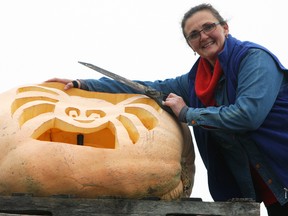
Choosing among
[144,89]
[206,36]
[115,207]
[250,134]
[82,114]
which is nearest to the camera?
[115,207]

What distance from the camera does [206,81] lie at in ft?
13.9

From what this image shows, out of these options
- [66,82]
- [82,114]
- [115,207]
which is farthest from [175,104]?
[115,207]

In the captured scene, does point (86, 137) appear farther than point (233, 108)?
Yes

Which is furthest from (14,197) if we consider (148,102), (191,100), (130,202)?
(191,100)


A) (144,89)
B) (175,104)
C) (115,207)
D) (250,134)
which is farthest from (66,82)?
(250,134)

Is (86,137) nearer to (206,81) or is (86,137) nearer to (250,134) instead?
(206,81)

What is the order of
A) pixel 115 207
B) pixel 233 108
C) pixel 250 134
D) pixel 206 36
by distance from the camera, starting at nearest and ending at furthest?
pixel 115 207, pixel 233 108, pixel 250 134, pixel 206 36

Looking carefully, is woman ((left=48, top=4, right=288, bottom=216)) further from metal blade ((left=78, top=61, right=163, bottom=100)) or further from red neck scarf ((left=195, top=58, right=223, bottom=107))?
metal blade ((left=78, top=61, right=163, bottom=100))

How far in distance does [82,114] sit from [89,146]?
244mm

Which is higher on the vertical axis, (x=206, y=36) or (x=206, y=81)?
(x=206, y=36)

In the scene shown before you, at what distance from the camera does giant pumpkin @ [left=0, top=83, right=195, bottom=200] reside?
3.57 m

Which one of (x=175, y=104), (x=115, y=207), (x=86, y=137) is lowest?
(x=115, y=207)

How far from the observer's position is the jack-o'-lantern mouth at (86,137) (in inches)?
165

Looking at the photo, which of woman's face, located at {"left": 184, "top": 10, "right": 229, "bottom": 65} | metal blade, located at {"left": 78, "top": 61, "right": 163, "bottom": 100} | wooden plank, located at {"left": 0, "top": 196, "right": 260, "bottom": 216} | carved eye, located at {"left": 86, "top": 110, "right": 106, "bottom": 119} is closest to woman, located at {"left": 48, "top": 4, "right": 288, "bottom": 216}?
woman's face, located at {"left": 184, "top": 10, "right": 229, "bottom": 65}
